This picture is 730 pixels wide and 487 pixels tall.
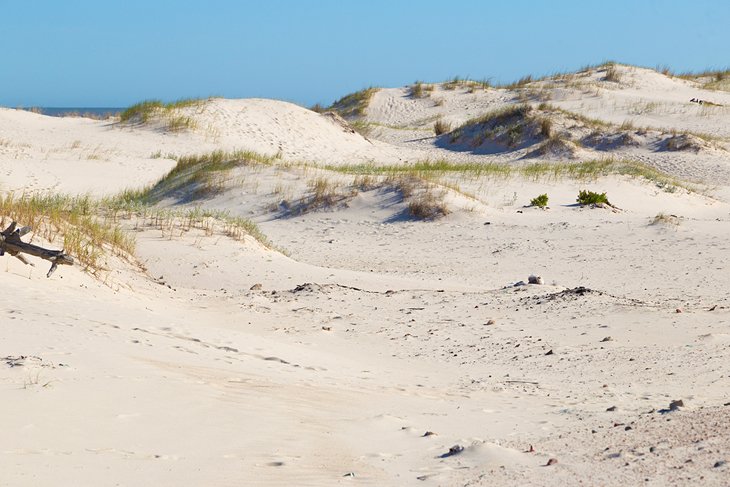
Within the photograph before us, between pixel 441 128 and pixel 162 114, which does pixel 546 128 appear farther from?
pixel 162 114

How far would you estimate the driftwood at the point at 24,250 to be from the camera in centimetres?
759

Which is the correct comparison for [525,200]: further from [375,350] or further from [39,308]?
[39,308]

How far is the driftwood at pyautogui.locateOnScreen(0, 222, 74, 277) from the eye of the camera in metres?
7.59

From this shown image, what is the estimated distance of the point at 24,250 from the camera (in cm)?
765

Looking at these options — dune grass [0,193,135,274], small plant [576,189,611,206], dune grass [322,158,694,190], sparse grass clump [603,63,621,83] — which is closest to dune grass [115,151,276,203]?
dune grass [322,158,694,190]

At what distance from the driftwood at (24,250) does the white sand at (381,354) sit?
16 cm

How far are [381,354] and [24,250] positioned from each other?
2.99 m

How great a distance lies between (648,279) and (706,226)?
11.4 feet

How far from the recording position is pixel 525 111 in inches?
1190

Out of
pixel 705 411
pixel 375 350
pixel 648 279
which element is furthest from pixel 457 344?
pixel 648 279

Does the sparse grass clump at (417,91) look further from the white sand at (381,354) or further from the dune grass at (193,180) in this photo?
the white sand at (381,354)

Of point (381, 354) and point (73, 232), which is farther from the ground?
point (73, 232)

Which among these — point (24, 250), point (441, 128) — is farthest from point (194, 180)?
point (441, 128)

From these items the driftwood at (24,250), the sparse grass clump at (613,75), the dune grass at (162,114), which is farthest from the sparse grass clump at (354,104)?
the driftwood at (24,250)
